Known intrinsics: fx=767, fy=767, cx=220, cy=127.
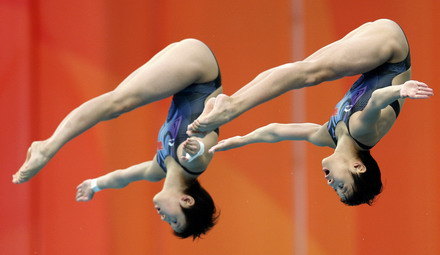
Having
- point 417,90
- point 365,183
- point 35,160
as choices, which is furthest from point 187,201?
point 417,90

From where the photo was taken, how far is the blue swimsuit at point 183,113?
390cm

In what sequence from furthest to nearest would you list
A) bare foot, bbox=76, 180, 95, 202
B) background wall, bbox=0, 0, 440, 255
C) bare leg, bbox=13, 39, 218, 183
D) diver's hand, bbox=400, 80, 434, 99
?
background wall, bbox=0, 0, 440, 255 → bare foot, bbox=76, 180, 95, 202 → bare leg, bbox=13, 39, 218, 183 → diver's hand, bbox=400, 80, 434, 99

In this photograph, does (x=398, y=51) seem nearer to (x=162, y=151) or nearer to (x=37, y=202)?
(x=162, y=151)

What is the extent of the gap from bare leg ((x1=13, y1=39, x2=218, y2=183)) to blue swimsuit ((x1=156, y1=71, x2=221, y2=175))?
109 millimetres

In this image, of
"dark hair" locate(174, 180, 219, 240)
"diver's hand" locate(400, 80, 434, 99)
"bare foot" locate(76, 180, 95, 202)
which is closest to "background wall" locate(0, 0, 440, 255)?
"bare foot" locate(76, 180, 95, 202)

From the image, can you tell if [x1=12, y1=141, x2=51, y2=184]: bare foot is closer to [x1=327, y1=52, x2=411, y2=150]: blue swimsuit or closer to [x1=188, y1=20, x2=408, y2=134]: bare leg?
[x1=188, y1=20, x2=408, y2=134]: bare leg

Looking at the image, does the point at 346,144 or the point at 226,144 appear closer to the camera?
the point at 346,144

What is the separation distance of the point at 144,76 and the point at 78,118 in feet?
1.23

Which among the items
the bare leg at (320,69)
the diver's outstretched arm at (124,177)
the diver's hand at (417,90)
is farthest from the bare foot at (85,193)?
the diver's hand at (417,90)

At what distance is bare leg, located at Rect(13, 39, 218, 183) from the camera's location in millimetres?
3672

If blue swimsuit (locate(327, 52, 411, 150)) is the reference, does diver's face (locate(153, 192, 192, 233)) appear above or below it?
below

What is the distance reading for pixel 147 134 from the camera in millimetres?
5527

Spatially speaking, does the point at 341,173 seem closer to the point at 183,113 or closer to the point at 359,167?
the point at 359,167

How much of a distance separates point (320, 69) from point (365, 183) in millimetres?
646
